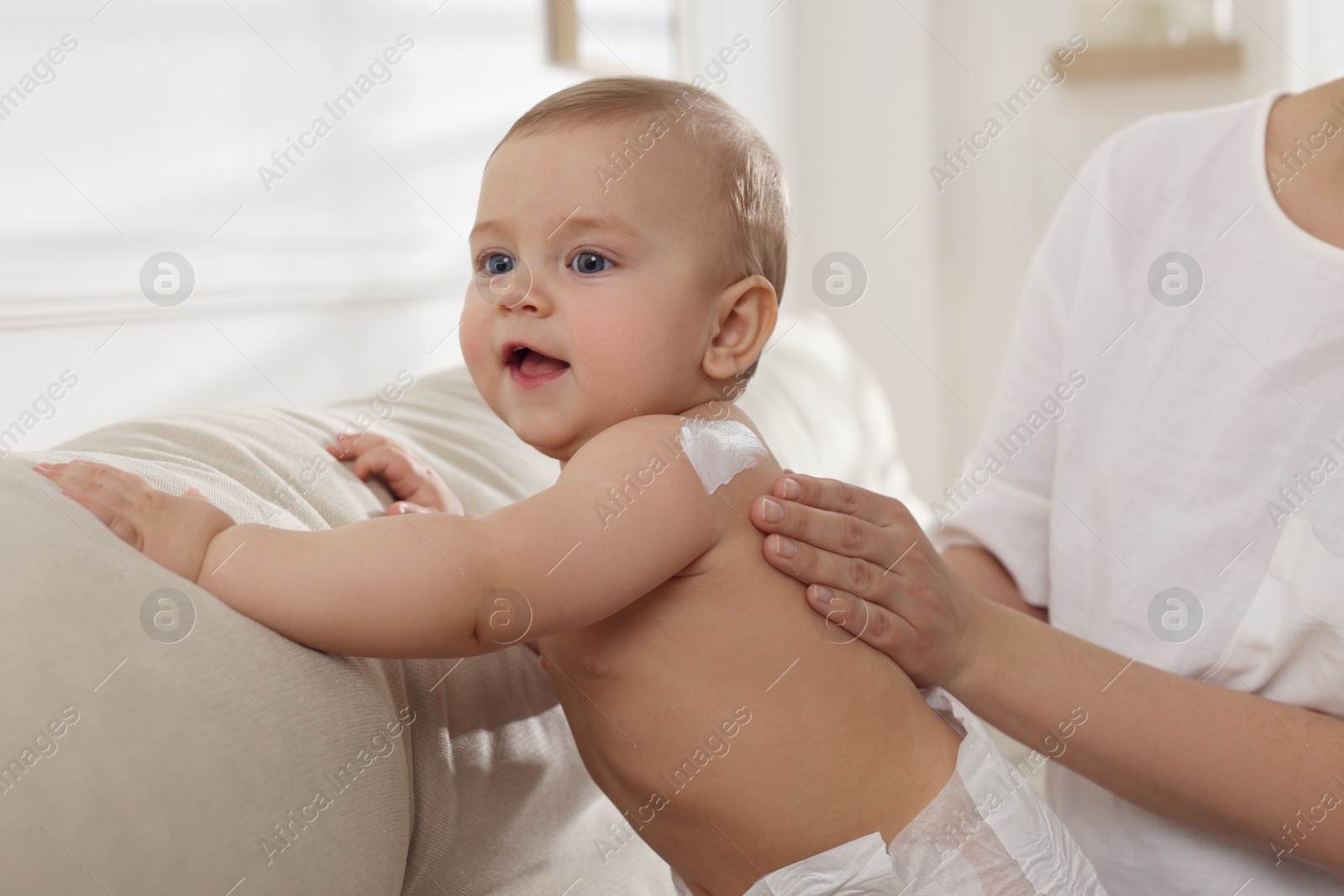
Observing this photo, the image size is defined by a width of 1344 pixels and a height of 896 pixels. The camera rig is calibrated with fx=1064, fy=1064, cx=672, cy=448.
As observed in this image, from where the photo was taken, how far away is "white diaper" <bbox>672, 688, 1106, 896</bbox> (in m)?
0.77

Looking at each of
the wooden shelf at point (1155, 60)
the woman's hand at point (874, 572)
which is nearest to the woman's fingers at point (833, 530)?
the woman's hand at point (874, 572)

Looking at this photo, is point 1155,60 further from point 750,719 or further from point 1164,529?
point 750,719

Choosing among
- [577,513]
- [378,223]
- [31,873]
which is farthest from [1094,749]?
[378,223]

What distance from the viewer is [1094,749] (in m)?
0.92

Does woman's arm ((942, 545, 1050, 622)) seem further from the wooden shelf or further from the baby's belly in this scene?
the wooden shelf

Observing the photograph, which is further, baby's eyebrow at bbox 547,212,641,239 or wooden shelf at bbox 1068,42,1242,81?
wooden shelf at bbox 1068,42,1242,81

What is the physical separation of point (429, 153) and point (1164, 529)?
1273mm

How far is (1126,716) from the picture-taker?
35.7 inches

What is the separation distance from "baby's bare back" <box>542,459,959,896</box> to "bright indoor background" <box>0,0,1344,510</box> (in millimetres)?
699

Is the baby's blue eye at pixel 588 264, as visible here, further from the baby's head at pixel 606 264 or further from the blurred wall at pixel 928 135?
the blurred wall at pixel 928 135

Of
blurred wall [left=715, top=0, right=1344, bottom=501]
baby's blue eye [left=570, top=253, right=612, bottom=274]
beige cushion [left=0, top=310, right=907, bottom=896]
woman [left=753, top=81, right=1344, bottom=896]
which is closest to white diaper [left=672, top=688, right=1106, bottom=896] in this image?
woman [left=753, top=81, right=1344, bottom=896]

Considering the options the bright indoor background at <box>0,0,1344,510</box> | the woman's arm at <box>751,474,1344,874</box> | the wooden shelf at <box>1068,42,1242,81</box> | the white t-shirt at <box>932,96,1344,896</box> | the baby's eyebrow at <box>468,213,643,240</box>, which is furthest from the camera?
A: the wooden shelf at <box>1068,42,1242,81</box>

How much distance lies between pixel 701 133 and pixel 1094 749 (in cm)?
62

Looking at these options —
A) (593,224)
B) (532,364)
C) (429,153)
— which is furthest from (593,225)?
(429,153)
